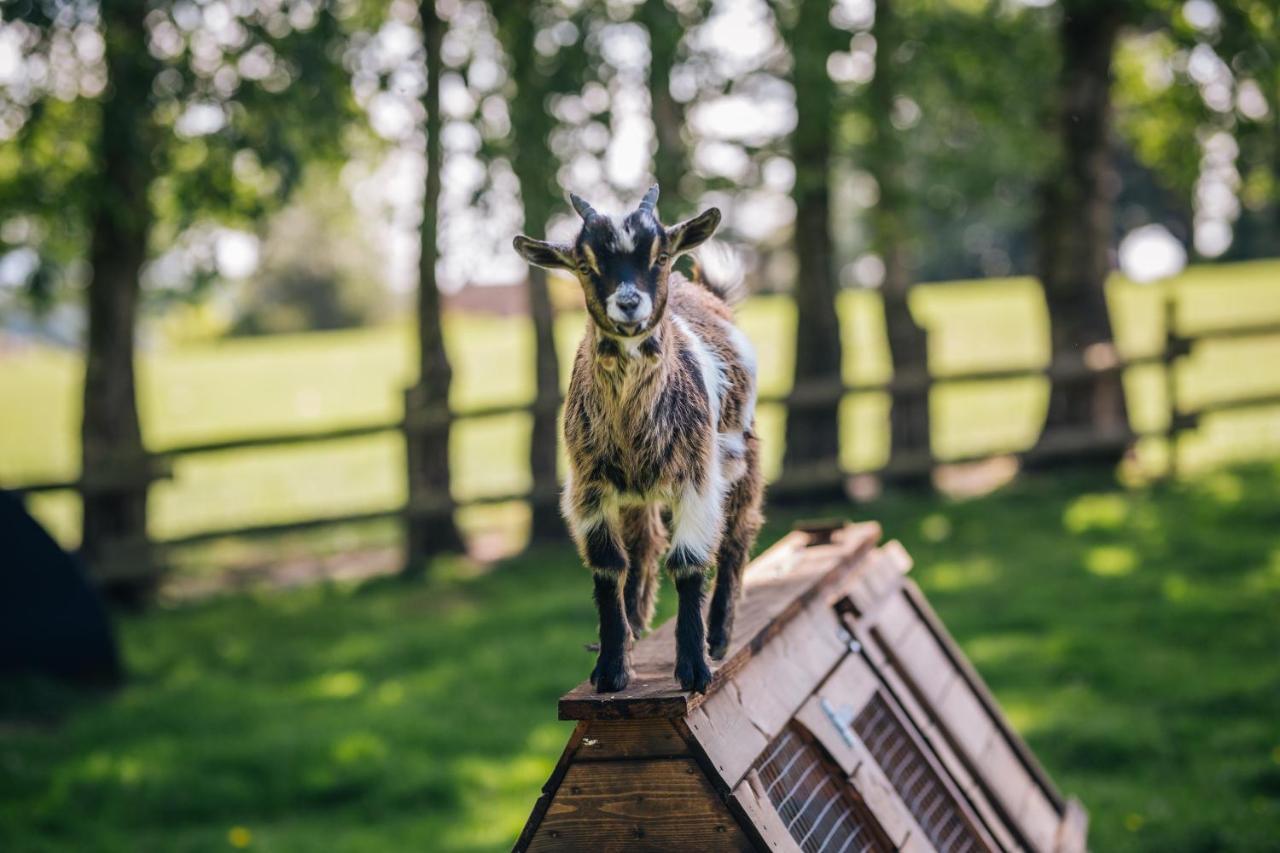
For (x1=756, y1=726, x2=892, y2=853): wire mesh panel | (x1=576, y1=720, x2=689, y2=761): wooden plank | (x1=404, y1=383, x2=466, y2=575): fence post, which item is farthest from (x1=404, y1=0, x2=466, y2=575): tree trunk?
(x1=576, y1=720, x2=689, y2=761): wooden plank

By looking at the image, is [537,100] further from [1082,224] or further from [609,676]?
[609,676]

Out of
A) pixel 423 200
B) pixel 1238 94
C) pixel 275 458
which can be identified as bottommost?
pixel 275 458

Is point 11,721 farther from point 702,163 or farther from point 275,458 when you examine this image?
point 275,458

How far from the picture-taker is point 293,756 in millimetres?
6922

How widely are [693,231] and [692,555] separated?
0.75m

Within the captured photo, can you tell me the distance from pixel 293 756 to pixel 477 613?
8.41 feet

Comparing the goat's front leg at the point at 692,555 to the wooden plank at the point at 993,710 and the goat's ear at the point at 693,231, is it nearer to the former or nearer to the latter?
the goat's ear at the point at 693,231

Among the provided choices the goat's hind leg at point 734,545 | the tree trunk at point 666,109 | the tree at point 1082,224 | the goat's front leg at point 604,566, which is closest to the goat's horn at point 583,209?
the goat's front leg at point 604,566

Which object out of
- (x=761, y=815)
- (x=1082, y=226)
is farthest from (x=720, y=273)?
(x=1082, y=226)

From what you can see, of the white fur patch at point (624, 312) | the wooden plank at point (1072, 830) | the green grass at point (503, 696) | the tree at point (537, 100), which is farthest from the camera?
the tree at point (537, 100)

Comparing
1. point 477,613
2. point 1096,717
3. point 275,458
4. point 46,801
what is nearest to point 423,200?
point 477,613

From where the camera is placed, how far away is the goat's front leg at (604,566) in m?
3.22

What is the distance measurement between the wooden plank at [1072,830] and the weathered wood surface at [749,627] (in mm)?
1151

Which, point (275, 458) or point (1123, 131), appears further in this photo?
point (275, 458)
